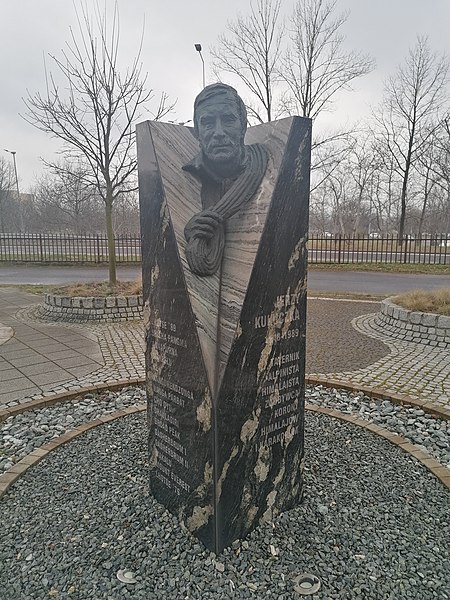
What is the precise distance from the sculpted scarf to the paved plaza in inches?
125

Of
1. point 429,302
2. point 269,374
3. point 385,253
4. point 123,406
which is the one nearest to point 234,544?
point 269,374

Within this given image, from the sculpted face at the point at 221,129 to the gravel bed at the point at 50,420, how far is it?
2.69 meters

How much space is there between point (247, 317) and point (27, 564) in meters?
1.66

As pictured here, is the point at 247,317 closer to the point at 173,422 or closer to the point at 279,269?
the point at 279,269

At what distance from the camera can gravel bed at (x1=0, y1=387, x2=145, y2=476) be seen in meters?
3.36

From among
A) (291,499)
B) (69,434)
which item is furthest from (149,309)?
(69,434)

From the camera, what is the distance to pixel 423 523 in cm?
238

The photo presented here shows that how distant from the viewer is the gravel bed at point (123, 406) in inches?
133

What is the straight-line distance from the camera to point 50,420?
3873 mm

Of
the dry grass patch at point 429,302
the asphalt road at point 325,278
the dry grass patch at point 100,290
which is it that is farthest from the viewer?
the asphalt road at point 325,278

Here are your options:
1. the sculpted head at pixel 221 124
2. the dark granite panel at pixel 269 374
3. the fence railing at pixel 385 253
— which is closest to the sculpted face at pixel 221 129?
the sculpted head at pixel 221 124

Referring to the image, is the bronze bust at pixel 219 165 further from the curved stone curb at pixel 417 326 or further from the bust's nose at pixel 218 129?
the curved stone curb at pixel 417 326

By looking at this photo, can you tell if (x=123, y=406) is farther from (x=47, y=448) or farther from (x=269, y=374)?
(x=269, y=374)

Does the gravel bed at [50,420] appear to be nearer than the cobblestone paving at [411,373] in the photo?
Yes
